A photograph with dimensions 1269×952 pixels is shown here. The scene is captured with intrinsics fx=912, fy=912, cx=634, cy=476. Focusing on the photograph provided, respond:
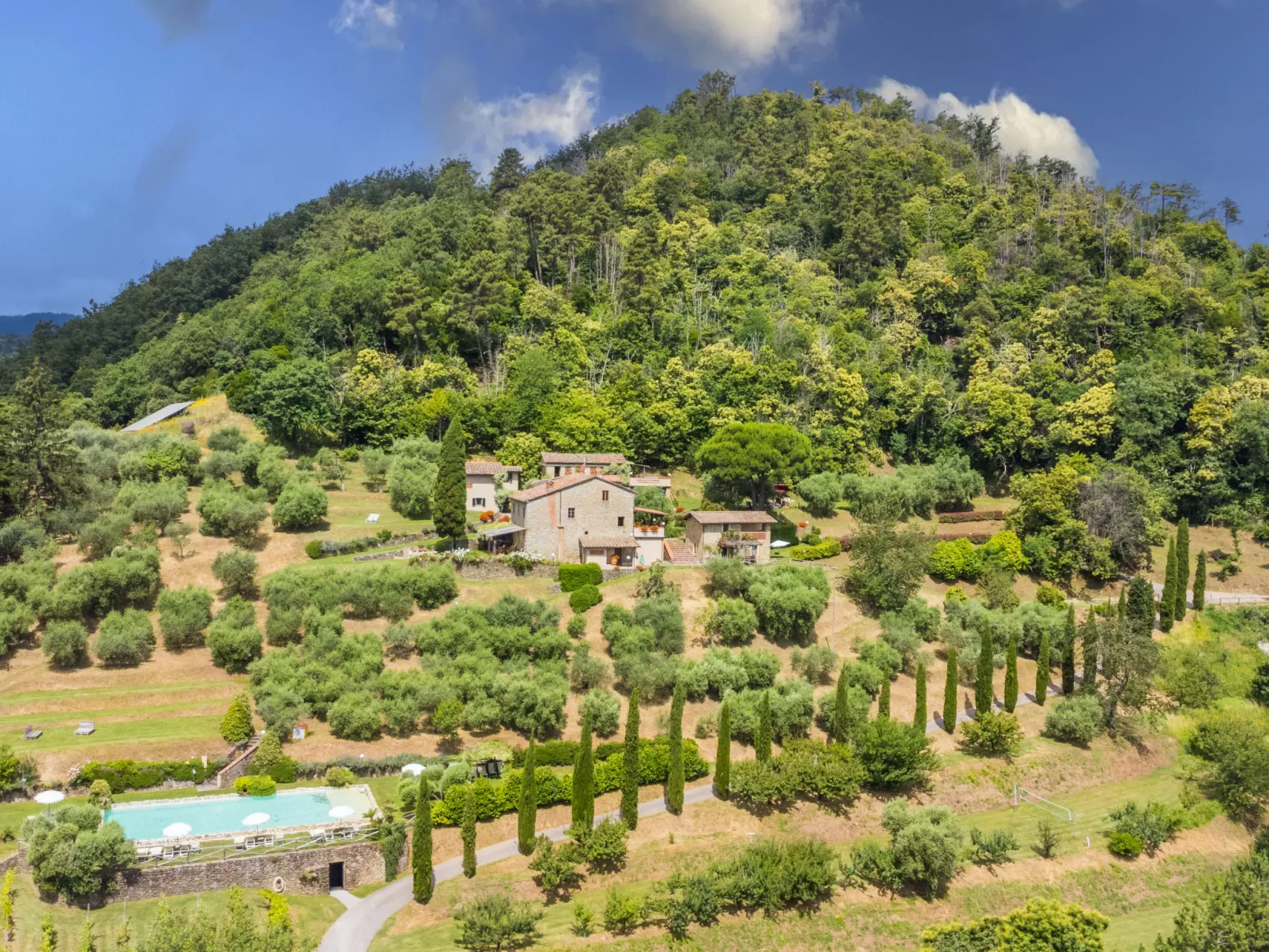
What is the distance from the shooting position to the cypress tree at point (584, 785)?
37.5 m

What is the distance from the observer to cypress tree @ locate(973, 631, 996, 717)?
4819 cm

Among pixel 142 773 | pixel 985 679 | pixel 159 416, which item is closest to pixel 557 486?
pixel 985 679

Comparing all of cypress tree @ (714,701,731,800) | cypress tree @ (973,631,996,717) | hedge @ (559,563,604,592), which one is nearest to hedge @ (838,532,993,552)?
cypress tree @ (973,631,996,717)

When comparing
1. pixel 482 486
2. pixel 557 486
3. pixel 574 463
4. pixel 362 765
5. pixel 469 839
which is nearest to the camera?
pixel 469 839

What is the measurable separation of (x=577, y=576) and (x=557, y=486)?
648 centimetres

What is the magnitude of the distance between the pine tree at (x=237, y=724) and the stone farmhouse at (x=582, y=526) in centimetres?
1929

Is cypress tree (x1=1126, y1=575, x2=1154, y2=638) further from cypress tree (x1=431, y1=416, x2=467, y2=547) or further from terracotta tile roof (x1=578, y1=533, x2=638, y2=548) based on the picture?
cypress tree (x1=431, y1=416, x2=467, y2=547)

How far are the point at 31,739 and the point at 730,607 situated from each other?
3407 centimetres

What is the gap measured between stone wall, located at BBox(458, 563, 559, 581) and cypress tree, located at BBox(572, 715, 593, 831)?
17.0m

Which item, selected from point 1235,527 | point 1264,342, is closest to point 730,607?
point 1235,527

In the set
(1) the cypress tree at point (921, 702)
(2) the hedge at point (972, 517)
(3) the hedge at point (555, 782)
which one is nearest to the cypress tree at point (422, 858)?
(3) the hedge at point (555, 782)

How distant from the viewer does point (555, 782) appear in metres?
39.3

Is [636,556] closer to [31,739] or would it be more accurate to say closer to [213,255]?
[31,739]

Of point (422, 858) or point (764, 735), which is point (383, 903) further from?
point (764, 735)
